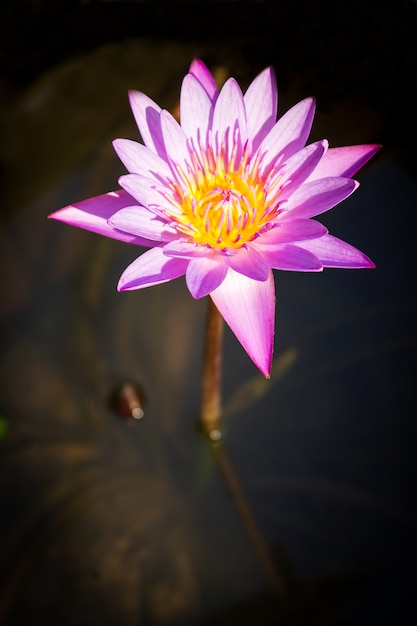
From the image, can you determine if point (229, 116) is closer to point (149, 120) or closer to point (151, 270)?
point (149, 120)

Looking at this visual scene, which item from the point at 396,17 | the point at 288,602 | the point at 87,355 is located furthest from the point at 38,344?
the point at 396,17

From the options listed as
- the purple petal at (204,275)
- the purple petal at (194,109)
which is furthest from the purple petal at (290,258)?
the purple petal at (194,109)

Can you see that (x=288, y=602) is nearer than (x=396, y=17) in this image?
Yes

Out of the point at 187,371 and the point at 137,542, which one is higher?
the point at 187,371

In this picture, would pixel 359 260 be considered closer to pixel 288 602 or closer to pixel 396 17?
pixel 288 602

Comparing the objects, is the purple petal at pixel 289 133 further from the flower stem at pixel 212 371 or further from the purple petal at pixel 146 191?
the flower stem at pixel 212 371

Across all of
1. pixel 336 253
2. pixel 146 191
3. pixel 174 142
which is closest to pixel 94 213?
pixel 146 191

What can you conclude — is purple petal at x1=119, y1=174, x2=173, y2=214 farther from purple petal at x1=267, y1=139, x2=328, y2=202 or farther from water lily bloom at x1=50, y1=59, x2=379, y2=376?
purple petal at x1=267, y1=139, x2=328, y2=202
